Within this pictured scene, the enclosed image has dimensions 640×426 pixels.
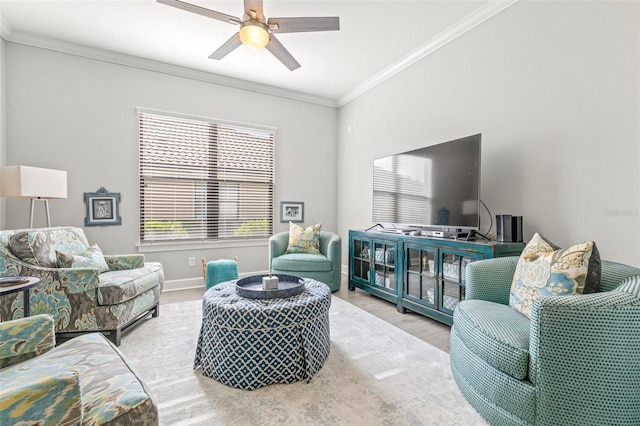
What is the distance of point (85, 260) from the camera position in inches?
97.7

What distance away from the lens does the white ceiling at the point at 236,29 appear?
2.68 meters

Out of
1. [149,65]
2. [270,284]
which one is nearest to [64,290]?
[270,284]

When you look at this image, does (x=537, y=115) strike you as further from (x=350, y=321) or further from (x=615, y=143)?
(x=350, y=321)

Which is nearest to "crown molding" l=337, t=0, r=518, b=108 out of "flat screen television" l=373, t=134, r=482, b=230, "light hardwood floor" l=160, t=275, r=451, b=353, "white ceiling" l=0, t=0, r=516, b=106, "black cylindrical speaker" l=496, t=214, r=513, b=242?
"white ceiling" l=0, t=0, r=516, b=106

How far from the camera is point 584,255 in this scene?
1.45m

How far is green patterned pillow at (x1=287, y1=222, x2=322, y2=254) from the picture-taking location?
3.98 metres

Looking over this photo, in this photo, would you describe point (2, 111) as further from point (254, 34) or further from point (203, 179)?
point (254, 34)

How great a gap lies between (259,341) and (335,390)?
51cm

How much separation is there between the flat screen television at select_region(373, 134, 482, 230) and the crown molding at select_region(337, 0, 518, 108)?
1.19 m

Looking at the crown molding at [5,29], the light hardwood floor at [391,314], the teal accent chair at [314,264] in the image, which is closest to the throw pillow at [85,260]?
the light hardwood floor at [391,314]

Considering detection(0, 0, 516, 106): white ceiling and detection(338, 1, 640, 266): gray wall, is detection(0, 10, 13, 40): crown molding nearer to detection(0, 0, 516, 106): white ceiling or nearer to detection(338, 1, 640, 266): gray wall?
detection(0, 0, 516, 106): white ceiling

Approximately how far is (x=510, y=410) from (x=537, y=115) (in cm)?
221

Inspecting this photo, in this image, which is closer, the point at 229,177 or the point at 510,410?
the point at 510,410

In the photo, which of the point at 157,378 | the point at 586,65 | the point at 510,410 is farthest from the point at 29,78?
the point at 586,65
